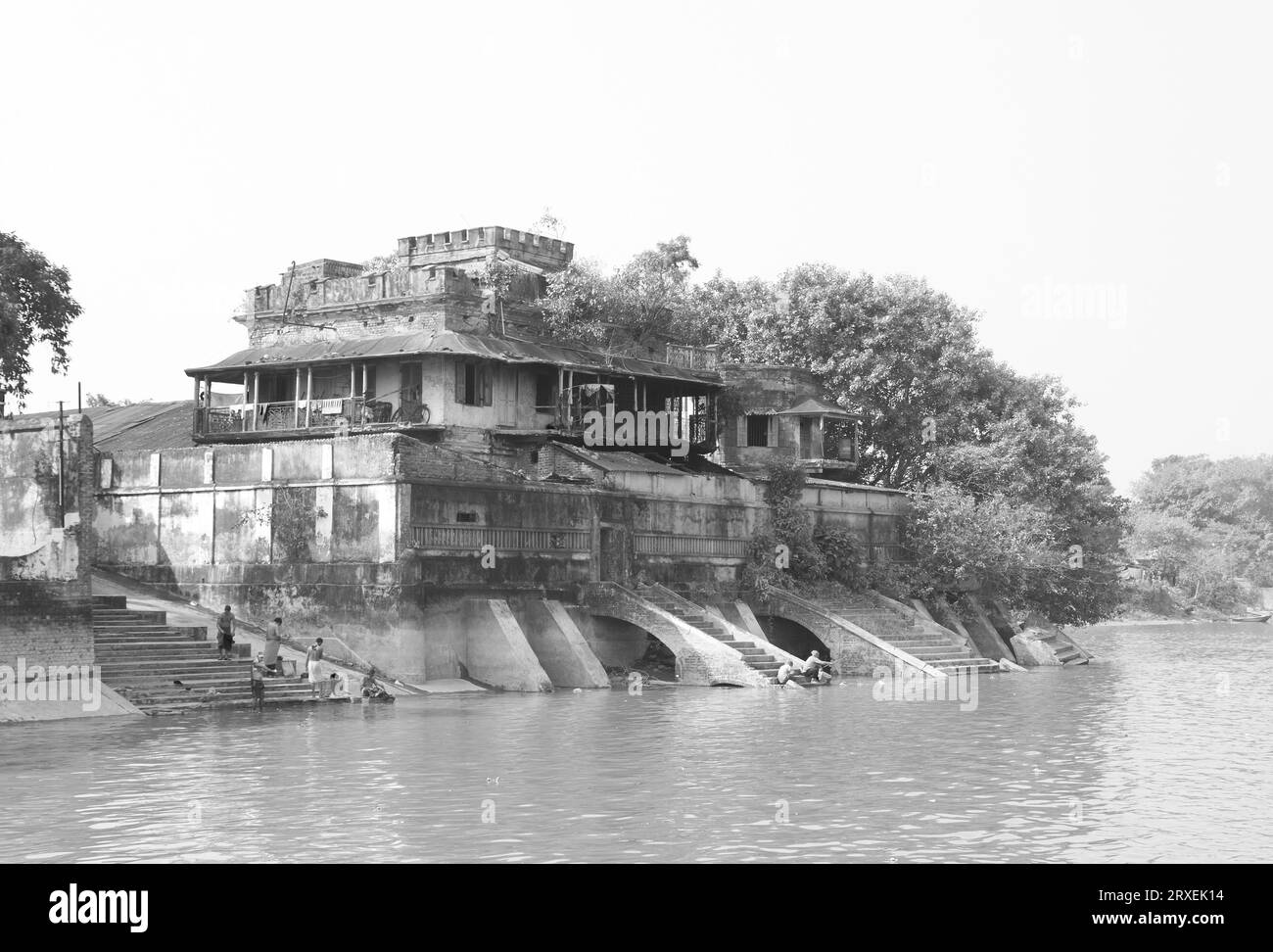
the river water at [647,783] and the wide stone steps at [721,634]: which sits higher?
the wide stone steps at [721,634]

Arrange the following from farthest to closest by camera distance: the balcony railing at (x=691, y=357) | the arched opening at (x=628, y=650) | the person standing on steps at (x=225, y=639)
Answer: the balcony railing at (x=691, y=357)
the arched opening at (x=628, y=650)
the person standing on steps at (x=225, y=639)

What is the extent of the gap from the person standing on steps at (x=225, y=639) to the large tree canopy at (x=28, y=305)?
12.2 metres

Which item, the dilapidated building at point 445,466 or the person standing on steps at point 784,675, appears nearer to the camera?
the dilapidated building at point 445,466

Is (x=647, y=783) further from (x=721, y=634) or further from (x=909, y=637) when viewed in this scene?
(x=909, y=637)

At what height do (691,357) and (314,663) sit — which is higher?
(691,357)

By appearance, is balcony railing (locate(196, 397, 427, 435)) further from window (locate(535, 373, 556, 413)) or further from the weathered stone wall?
the weathered stone wall

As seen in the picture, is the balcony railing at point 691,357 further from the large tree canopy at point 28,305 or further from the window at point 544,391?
the large tree canopy at point 28,305

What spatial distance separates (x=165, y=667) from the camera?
1149 inches

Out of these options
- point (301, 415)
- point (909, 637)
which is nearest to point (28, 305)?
point (301, 415)

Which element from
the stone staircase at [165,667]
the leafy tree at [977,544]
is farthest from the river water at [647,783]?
the leafy tree at [977,544]

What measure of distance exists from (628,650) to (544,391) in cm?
1013

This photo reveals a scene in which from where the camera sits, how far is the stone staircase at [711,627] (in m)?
36.0
